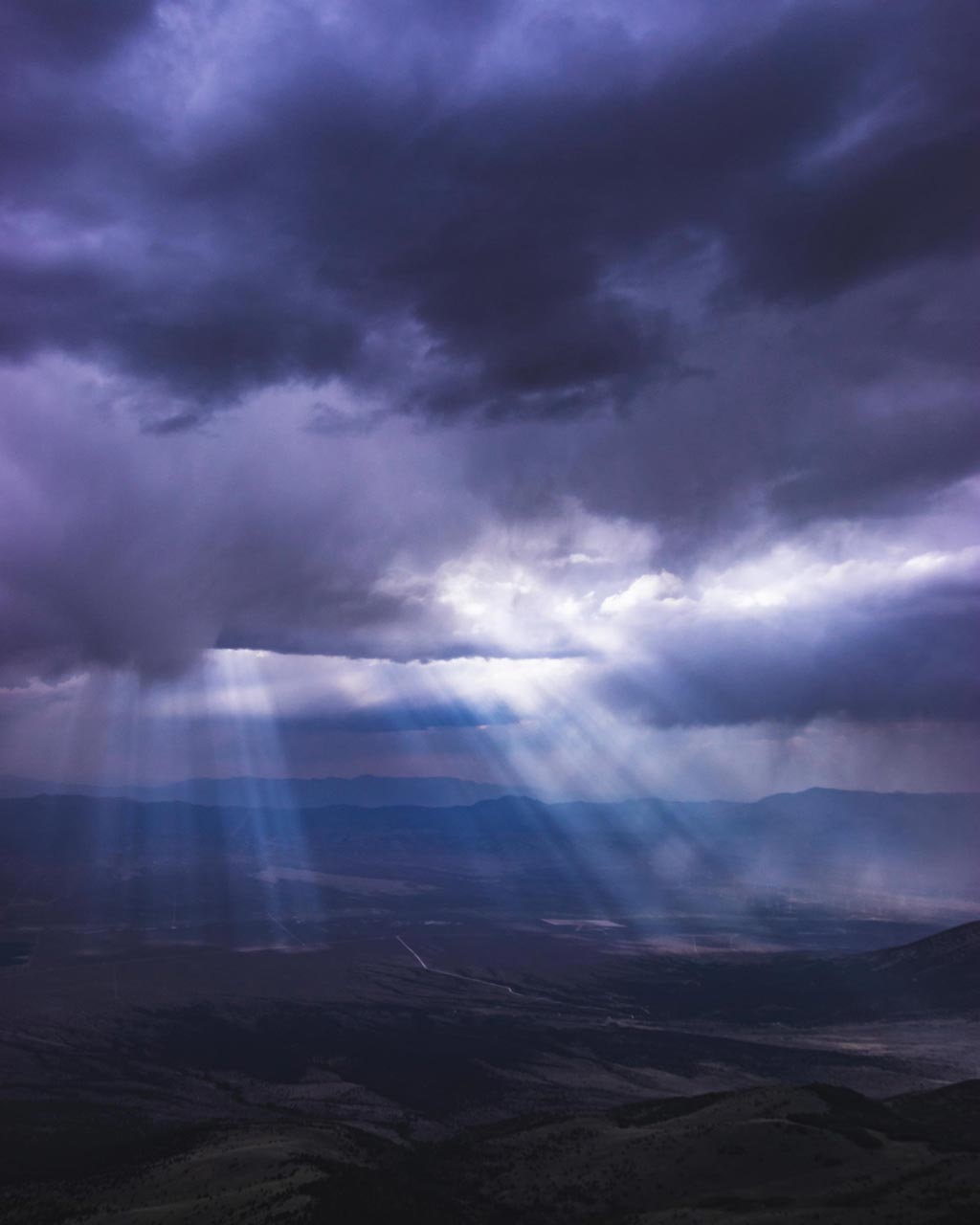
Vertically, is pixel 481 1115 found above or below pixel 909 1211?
below

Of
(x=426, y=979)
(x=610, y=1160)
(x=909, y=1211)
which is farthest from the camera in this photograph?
(x=426, y=979)

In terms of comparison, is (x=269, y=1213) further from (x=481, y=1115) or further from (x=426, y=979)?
(x=426, y=979)

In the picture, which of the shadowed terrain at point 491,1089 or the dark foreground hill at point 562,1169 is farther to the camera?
the shadowed terrain at point 491,1089

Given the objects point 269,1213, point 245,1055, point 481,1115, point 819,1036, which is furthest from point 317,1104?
point 819,1036

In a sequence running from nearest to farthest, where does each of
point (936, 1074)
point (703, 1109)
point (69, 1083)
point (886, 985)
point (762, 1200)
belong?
point (762, 1200) → point (703, 1109) → point (69, 1083) → point (936, 1074) → point (886, 985)

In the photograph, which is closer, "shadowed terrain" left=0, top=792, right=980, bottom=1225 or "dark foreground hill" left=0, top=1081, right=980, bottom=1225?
"dark foreground hill" left=0, top=1081, right=980, bottom=1225

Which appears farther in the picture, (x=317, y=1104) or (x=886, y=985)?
(x=886, y=985)

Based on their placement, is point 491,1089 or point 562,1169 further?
point 491,1089

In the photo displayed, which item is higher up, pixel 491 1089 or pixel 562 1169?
pixel 562 1169

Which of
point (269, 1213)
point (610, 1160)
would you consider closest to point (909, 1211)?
point (610, 1160)

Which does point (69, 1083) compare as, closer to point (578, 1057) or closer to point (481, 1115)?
point (481, 1115)
